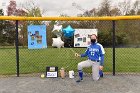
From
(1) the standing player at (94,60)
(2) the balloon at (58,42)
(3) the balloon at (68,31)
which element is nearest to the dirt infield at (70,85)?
(1) the standing player at (94,60)

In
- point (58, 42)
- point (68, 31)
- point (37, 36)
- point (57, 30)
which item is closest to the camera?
point (37, 36)

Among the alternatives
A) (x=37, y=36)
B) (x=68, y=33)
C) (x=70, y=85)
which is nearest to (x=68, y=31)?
(x=68, y=33)

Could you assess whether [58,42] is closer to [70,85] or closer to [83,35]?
[83,35]

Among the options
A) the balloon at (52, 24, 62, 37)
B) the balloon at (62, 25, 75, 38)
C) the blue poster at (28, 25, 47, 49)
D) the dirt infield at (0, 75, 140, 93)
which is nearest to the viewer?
the dirt infield at (0, 75, 140, 93)

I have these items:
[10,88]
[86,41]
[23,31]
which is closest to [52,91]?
[10,88]

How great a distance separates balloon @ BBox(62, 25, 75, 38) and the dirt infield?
58.4 inches

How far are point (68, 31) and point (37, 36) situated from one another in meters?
1.01

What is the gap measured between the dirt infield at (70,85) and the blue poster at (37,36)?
1.11 meters

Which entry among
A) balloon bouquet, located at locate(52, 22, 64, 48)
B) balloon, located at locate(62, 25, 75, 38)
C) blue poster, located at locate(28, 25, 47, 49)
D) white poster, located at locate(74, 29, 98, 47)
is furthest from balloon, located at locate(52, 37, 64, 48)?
white poster, located at locate(74, 29, 98, 47)

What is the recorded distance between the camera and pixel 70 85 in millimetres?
8414

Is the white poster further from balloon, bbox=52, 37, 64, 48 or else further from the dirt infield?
the dirt infield

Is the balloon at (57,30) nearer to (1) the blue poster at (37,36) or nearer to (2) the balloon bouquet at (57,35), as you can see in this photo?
(2) the balloon bouquet at (57,35)

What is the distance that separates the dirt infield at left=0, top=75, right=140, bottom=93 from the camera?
25.7ft

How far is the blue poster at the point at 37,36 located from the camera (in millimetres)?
9670
